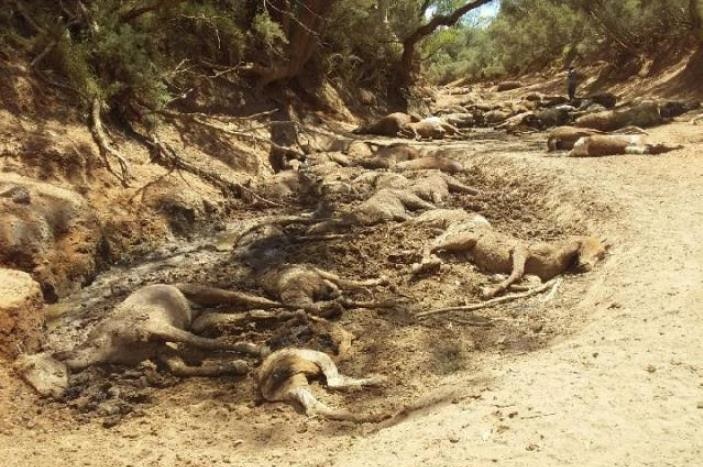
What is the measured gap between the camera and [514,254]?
6.43 metres

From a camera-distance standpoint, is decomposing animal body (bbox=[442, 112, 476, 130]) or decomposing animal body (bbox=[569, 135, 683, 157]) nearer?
decomposing animal body (bbox=[569, 135, 683, 157])

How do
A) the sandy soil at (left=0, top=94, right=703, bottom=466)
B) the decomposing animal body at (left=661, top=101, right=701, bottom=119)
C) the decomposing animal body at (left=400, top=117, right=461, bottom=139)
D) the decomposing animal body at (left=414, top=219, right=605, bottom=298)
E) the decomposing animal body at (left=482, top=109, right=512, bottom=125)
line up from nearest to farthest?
the sandy soil at (left=0, top=94, right=703, bottom=466) < the decomposing animal body at (left=414, top=219, right=605, bottom=298) < the decomposing animal body at (left=661, top=101, right=701, bottom=119) < the decomposing animal body at (left=400, top=117, right=461, bottom=139) < the decomposing animal body at (left=482, top=109, right=512, bottom=125)

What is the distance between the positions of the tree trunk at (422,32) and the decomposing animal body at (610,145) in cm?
726

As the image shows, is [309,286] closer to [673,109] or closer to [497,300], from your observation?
[497,300]

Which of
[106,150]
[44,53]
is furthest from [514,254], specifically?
[44,53]

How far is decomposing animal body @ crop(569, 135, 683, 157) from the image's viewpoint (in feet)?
34.4

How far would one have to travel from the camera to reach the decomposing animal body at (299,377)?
4316 mm

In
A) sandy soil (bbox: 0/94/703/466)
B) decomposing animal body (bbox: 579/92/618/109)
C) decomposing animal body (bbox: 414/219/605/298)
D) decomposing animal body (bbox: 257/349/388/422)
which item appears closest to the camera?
sandy soil (bbox: 0/94/703/466)

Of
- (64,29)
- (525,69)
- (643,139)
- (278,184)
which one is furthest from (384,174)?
(525,69)

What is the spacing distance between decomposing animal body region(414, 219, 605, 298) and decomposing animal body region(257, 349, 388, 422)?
1986 millimetres

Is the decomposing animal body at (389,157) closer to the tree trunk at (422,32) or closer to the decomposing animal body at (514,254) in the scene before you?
the decomposing animal body at (514,254)

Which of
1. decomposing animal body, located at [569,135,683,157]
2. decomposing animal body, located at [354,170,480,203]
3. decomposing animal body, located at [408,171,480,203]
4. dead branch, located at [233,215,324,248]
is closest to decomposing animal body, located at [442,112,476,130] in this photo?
decomposing animal body, located at [569,135,683,157]

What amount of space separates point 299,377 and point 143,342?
1347 mm

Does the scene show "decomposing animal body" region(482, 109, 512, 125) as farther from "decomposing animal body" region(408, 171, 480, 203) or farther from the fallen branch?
the fallen branch
